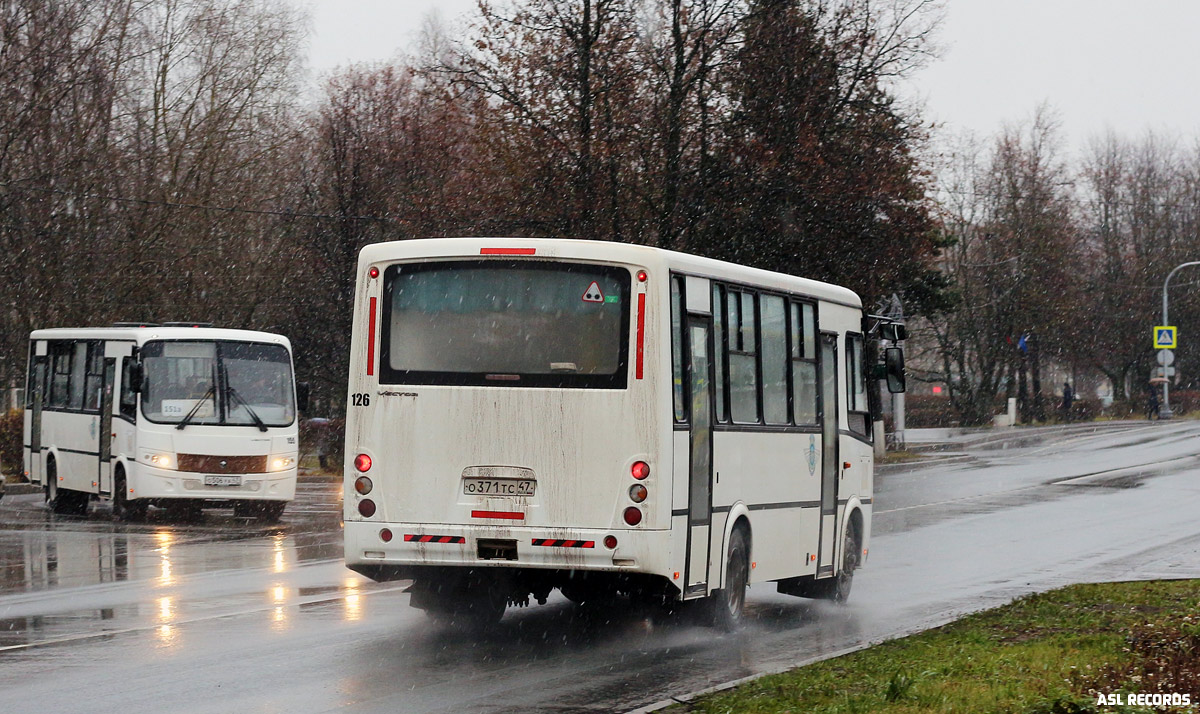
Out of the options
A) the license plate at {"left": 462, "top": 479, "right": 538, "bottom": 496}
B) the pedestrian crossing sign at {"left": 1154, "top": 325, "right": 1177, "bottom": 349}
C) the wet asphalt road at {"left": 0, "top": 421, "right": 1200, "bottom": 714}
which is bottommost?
the wet asphalt road at {"left": 0, "top": 421, "right": 1200, "bottom": 714}

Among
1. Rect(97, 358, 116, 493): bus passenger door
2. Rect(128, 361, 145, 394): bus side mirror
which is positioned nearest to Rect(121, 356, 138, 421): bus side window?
Rect(128, 361, 145, 394): bus side mirror

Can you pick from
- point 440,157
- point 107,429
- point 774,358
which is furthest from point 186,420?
point 440,157

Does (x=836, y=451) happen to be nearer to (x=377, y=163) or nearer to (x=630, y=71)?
(x=630, y=71)

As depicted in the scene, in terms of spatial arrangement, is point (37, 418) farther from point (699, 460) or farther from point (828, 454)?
point (699, 460)

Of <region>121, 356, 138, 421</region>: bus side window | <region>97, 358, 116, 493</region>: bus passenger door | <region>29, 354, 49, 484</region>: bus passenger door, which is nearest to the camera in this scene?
<region>121, 356, 138, 421</region>: bus side window

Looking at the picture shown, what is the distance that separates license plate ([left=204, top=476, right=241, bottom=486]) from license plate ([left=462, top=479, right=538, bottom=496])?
14.1 metres

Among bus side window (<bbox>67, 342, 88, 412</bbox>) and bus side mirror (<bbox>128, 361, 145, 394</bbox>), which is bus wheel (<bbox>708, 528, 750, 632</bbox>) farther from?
bus side window (<bbox>67, 342, 88, 412</bbox>)

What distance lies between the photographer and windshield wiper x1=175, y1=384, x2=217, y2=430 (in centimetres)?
2464

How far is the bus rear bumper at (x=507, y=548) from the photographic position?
36.4 ft

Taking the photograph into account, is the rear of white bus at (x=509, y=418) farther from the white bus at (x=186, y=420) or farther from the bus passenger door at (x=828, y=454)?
the white bus at (x=186, y=420)

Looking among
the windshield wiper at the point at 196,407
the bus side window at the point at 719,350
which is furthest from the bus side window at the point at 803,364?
the windshield wiper at the point at 196,407

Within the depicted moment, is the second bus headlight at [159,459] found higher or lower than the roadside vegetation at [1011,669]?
higher

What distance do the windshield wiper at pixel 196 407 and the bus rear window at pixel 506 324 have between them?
45.2 ft

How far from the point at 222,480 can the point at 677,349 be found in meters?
14.6
